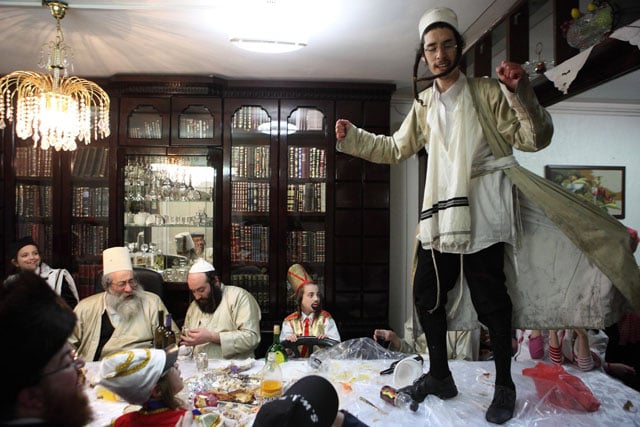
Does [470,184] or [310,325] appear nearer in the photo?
[470,184]

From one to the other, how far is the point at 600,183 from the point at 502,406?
1102 mm

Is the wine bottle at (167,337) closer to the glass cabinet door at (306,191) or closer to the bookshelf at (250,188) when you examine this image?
the bookshelf at (250,188)

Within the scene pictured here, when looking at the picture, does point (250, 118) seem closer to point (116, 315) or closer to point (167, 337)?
point (116, 315)

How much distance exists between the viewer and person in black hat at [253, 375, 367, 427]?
0.94 metres

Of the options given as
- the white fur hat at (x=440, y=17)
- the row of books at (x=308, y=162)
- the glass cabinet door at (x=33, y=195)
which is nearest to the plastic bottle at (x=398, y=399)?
the white fur hat at (x=440, y=17)

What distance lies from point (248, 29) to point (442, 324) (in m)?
1.84

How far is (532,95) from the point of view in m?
1.39

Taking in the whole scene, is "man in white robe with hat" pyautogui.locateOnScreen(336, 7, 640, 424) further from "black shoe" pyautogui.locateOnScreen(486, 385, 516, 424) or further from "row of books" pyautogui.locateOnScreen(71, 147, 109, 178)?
"row of books" pyautogui.locateOnScreen(71, 147, 109, 178)

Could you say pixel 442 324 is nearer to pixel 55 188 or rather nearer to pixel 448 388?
pixel 448 388

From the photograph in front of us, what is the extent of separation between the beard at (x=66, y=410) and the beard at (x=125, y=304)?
2.02m

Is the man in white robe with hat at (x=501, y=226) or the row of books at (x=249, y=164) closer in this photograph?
the man in white robe with hat at (x=501, y=226)

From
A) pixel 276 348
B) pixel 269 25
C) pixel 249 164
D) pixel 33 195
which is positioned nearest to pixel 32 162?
pixel 33 195

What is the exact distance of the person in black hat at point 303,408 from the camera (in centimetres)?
94

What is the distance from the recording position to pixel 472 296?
5.40ft
